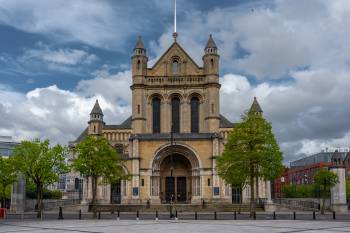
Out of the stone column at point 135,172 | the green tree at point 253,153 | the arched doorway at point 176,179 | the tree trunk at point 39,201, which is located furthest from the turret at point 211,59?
the tree trunk at point 39,201

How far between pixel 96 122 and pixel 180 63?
1498cm

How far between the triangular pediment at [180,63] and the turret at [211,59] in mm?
1606

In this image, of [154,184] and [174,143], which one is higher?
[174,143]

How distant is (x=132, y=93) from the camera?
221ft

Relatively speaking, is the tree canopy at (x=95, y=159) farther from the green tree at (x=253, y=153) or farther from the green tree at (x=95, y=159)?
the green tree at (x=253, y=153)

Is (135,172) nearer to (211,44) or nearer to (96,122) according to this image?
(96,122)

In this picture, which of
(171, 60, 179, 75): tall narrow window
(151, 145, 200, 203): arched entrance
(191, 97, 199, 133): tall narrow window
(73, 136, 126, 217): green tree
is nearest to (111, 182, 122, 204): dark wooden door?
(151, 145, 200, 203): arched entrance

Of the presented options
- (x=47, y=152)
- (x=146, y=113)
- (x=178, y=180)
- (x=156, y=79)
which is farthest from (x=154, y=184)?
(x=47, y=152)

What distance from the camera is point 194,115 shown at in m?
67.5

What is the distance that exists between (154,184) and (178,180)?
428 cm

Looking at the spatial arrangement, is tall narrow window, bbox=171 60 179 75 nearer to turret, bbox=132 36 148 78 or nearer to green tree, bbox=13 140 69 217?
turret, bbox=132 36 148 78

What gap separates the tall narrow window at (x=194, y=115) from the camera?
67188mm

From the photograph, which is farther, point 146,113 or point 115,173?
point 146,113

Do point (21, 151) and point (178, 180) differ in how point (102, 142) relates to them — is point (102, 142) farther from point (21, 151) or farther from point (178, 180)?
point (178, 180)
